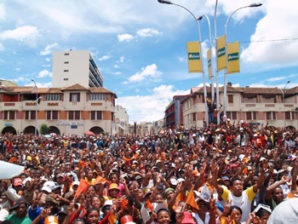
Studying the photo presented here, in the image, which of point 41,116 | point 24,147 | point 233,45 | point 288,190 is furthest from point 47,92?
point 288,190

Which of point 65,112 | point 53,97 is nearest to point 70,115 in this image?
point 65,112

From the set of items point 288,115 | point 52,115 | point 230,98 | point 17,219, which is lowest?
point 17,219

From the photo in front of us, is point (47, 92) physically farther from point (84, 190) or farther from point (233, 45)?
point (84, 190)

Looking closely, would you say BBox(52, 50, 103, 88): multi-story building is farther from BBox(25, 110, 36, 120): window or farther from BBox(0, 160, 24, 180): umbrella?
BBox(0, 160, 24, 180): umbrella

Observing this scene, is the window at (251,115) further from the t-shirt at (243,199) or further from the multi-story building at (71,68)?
the t-shirt at (243,199)

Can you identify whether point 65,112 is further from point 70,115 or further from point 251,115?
point 251,115

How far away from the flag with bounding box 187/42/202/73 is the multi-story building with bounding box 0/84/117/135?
21672 mm

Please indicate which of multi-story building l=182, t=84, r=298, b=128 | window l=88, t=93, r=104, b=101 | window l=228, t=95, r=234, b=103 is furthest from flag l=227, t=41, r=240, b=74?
window l=88, t=93, r=104, b=101

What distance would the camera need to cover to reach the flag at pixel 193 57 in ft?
57.0

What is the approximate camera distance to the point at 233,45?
16.8 meters

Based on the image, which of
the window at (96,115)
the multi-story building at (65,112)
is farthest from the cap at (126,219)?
the window at (96,115)

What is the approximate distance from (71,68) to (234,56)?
42812 millimetres

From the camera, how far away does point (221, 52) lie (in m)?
16.8

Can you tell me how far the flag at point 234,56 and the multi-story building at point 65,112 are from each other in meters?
23.4
